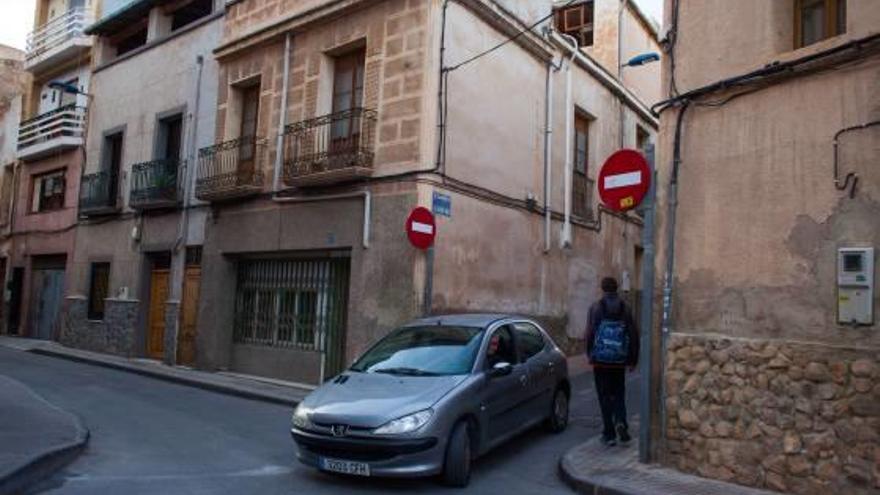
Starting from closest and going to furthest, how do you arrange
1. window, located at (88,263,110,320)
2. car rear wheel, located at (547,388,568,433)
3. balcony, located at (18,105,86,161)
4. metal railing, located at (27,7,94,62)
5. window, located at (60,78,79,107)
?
car rear wheel, located at (547,388,568,433)
window, located at (88,263,110,320)
balcony, located at (18,105,86,161)
metal railing, located at (27,7,94,62)
window, located at (60,78,79,107)

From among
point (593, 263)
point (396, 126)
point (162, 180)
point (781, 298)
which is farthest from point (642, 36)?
point (781, 298)

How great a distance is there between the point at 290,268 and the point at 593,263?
703cm

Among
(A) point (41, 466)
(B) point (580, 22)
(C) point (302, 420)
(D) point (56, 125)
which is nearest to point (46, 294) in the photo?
(D) point (56, 125)

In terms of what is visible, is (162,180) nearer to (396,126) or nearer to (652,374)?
(396,126)

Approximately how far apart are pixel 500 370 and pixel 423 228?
171 inches

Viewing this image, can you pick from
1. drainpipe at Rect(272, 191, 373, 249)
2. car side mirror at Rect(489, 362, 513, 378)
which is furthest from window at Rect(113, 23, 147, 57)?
car side mirror at Rect(489, 362, 513, 378)

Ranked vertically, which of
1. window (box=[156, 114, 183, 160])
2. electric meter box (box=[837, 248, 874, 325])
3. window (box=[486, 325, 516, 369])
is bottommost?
window (box=[486, 325, 516, 369])

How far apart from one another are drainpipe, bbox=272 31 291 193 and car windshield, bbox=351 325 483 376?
7042mm

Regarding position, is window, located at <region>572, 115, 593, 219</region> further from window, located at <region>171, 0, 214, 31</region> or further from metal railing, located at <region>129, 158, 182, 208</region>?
window, located at <region>171, 0, 214, 31</region>

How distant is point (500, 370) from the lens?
743 centimetres

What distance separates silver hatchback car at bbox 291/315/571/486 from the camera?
632 cm

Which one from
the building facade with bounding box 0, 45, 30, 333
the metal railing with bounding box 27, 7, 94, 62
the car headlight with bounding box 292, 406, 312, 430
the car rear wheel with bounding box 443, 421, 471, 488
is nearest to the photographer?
the car rear wheel with bounding box 443, 421, 471, 488

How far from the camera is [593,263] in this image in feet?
57.7

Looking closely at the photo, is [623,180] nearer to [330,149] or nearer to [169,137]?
[330,149]
